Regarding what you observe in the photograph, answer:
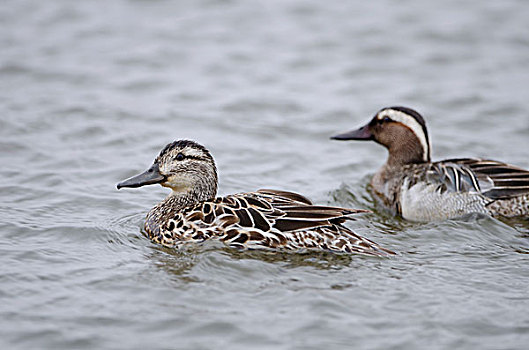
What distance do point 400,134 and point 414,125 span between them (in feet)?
0.78

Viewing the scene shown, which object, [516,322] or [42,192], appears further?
[42,192]

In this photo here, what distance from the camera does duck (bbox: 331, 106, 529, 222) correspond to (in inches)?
356

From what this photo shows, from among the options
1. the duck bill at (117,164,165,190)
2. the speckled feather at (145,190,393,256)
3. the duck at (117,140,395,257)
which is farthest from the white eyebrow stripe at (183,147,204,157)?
the speckled feather at (145,190,393,256)

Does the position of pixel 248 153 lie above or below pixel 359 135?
below

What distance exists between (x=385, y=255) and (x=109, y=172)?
4096 mm

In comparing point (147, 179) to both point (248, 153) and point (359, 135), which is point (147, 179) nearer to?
point (248, 153)

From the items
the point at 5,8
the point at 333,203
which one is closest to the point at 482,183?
the point at 333,203

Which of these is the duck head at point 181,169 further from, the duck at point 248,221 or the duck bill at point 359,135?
the duck bill at point 359,135

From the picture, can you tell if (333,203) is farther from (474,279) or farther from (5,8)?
(5,8)

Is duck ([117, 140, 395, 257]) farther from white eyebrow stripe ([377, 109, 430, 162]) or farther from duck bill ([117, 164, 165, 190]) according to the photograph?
white eyebrow stripe ([377, 109, 430, 162])

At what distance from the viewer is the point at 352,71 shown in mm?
14211

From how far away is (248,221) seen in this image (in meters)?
7.47

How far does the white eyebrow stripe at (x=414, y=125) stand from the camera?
9.95m

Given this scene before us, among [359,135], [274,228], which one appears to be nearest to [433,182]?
[359,135]
